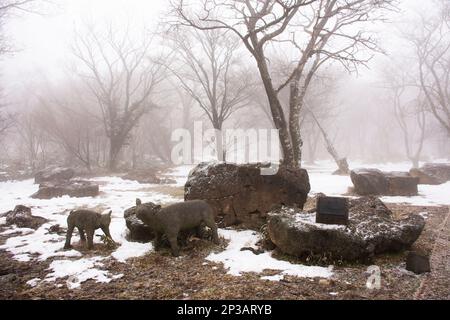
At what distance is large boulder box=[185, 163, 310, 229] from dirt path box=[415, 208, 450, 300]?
120 inches

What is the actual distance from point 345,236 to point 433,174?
1545 centimetres

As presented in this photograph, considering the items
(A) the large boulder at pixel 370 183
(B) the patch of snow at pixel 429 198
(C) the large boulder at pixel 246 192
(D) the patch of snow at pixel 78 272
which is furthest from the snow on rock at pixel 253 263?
(A) the large boulder at pixel 370 183

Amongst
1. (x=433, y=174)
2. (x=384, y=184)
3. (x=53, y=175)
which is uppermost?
(x=433, y=174)

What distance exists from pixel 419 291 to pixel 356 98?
168 ft

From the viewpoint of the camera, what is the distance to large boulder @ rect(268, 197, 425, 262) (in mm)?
5871

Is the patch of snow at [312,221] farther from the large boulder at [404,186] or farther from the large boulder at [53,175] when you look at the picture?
the large boulder at [53,175]

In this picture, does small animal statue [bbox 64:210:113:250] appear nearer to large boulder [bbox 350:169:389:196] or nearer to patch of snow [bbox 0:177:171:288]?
patch of snow [bbox 0:177:171:288]

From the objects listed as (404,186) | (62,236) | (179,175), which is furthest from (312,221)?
(179,175)

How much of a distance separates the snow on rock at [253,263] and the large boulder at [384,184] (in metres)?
7.89

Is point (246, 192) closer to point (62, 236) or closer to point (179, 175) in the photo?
point (62, 236)

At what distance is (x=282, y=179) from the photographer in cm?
838

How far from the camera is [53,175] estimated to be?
18.7 meters

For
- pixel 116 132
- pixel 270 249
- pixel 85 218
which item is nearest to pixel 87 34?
pixel 116 132
